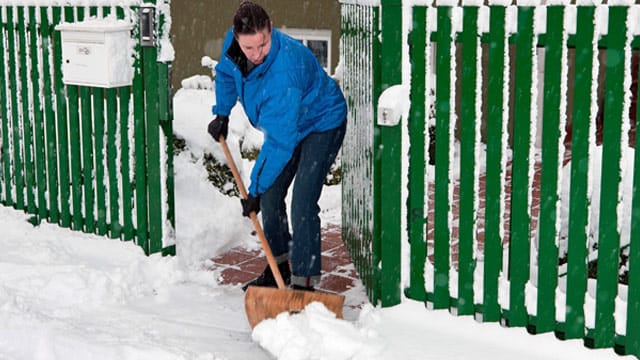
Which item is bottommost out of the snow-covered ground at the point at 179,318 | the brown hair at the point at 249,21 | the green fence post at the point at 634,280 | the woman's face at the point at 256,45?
the snow-covered ground at the point at 179,318

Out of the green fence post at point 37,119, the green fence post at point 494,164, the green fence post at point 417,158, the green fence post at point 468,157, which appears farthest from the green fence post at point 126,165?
the green fence post at point 494,164

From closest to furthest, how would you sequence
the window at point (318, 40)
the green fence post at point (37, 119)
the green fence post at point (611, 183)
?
the green fence post at point (611, 183) → the green fence post at point (37, 119) → the window at point (318, 40)

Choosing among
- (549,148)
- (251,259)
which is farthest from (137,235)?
(549,148)

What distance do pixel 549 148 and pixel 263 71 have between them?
160 centimetres

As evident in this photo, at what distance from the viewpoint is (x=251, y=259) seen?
572 cm

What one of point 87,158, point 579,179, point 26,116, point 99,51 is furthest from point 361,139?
point 26,116

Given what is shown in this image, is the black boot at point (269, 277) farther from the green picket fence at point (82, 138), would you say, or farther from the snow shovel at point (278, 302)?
the green picket fence at point (82, 138)

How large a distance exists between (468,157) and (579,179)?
56cm

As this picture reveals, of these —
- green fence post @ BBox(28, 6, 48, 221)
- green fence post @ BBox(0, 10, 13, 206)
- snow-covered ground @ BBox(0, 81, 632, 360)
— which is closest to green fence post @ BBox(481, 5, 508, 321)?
snow-covered ground @ BBox(0, 81, 632, 360)

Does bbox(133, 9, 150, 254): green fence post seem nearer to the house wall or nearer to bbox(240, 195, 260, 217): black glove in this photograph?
bbox(240, 195, 260, 217): black glove

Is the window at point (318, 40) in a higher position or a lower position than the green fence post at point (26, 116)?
higher

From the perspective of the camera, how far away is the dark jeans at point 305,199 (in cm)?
468

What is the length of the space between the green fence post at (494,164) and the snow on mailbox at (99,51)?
2.60m

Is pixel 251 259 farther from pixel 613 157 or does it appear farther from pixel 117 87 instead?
pixel 613 157
